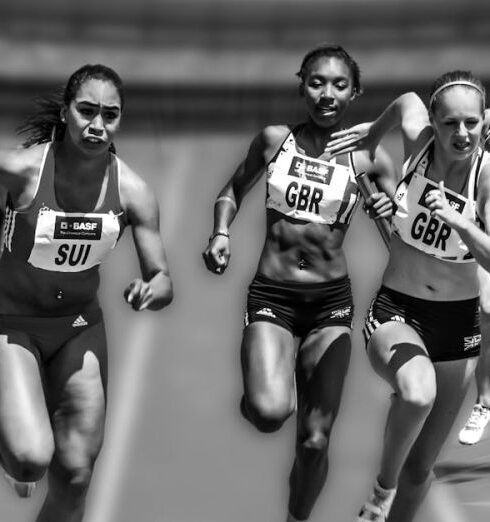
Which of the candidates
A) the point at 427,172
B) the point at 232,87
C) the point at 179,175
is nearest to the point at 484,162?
the point at 427,172

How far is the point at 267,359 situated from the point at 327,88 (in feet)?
4.48

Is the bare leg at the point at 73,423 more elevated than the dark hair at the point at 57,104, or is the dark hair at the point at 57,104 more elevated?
the dark hair at the point at 57,104

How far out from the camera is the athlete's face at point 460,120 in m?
7.05

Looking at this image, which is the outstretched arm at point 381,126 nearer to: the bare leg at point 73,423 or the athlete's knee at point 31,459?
the bare leg at point 73,423

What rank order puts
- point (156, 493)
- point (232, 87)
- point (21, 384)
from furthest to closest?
point (232, 87) < point (156, 493) < point (21, 384)

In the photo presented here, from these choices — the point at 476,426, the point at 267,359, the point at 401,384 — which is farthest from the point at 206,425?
the point at 401,384

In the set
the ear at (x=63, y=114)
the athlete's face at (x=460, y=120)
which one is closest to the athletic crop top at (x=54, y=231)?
the ear at (x=63, y=114)

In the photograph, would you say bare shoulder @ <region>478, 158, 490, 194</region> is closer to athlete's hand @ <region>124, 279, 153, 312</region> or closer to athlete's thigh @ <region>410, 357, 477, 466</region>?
athlete's thigh @ <region>410, 357, 477, 466</region>

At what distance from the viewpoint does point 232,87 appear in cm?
1781

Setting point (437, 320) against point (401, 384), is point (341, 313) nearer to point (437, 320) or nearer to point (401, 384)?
point (437, 320)

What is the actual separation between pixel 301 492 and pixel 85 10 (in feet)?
37.2

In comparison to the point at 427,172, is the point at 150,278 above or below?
below

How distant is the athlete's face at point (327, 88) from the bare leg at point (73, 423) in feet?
5.46

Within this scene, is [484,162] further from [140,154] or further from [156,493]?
[140,154]
